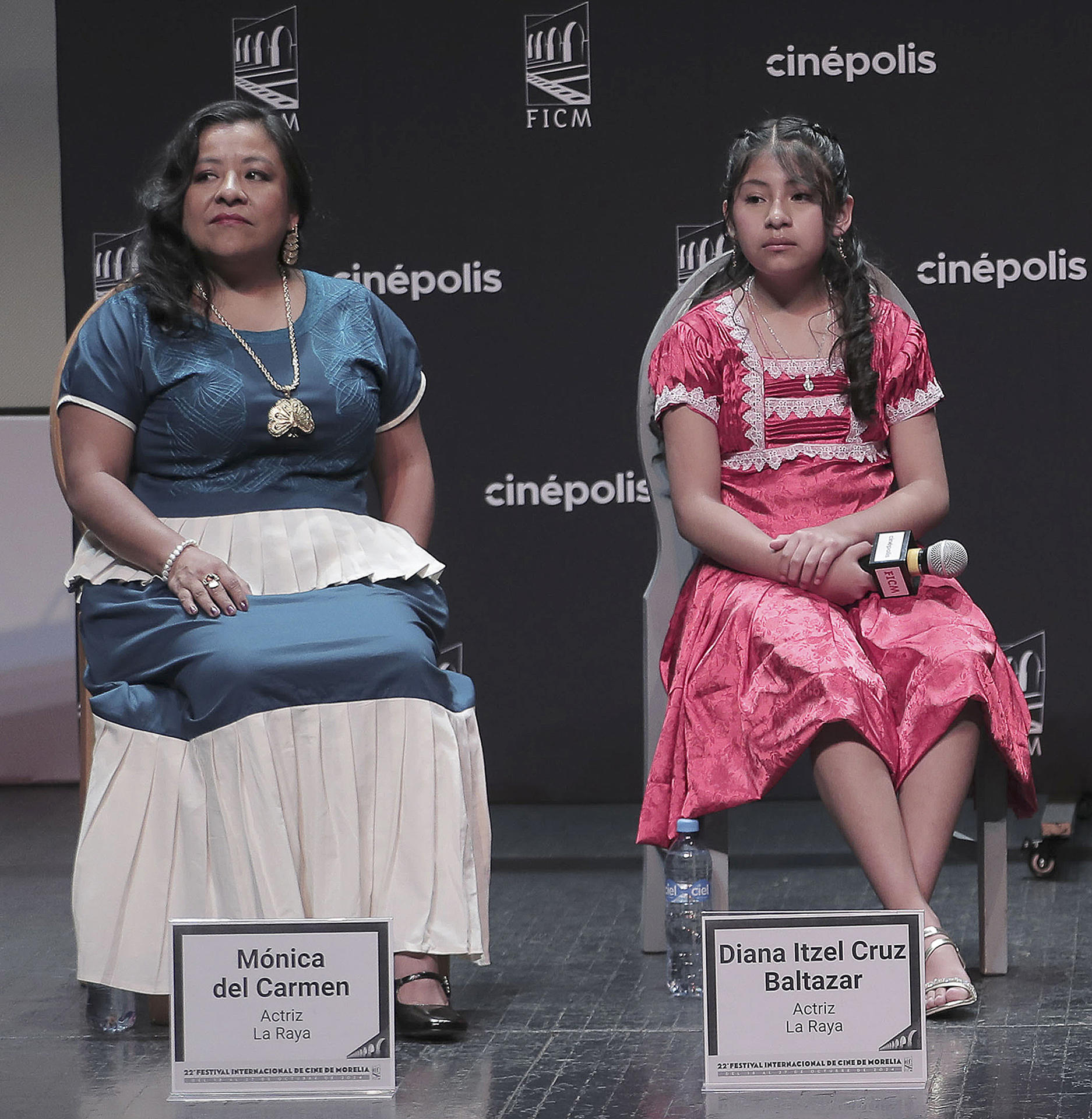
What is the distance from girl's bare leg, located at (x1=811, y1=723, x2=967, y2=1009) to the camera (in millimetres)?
2281

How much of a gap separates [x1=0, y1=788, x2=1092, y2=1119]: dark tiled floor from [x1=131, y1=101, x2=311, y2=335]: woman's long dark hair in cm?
100

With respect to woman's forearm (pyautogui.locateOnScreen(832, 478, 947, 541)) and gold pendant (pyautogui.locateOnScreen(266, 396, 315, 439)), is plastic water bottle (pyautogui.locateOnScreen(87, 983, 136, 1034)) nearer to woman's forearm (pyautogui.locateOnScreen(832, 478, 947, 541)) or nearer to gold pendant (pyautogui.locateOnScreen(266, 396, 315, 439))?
gold pendant (pyautogui.locateOnScreen(266, 396, 315, 439))

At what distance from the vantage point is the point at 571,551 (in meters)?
3.95

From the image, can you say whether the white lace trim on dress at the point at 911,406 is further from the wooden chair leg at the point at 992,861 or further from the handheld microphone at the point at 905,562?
the wooden chair leg at the point at 992,861

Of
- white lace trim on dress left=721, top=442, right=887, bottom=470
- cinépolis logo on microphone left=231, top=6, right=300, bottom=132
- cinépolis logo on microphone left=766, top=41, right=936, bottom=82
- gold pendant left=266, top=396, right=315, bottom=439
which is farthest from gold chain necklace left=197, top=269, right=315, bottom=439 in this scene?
cinépolis logo on microphone left=766, top=41, right=936, bottom=82

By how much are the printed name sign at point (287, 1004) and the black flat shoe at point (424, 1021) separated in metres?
0.24

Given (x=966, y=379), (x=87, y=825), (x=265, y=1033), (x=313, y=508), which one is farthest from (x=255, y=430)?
(x=966, y=379)

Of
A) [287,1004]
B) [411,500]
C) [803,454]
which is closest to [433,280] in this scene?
[411,500]

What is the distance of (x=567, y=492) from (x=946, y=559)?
1577 mm

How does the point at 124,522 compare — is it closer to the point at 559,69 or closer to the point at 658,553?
the point at 658,553

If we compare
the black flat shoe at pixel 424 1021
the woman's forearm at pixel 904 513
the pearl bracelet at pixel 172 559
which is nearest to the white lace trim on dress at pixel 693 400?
the woman's forearm at pixel 904 513

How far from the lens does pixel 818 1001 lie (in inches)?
75.6

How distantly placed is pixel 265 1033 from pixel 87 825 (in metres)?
0.49

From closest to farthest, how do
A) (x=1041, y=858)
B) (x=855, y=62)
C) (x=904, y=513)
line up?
(x=904, y=513)
(x=1041, y=858)
(x=855, y=62)
